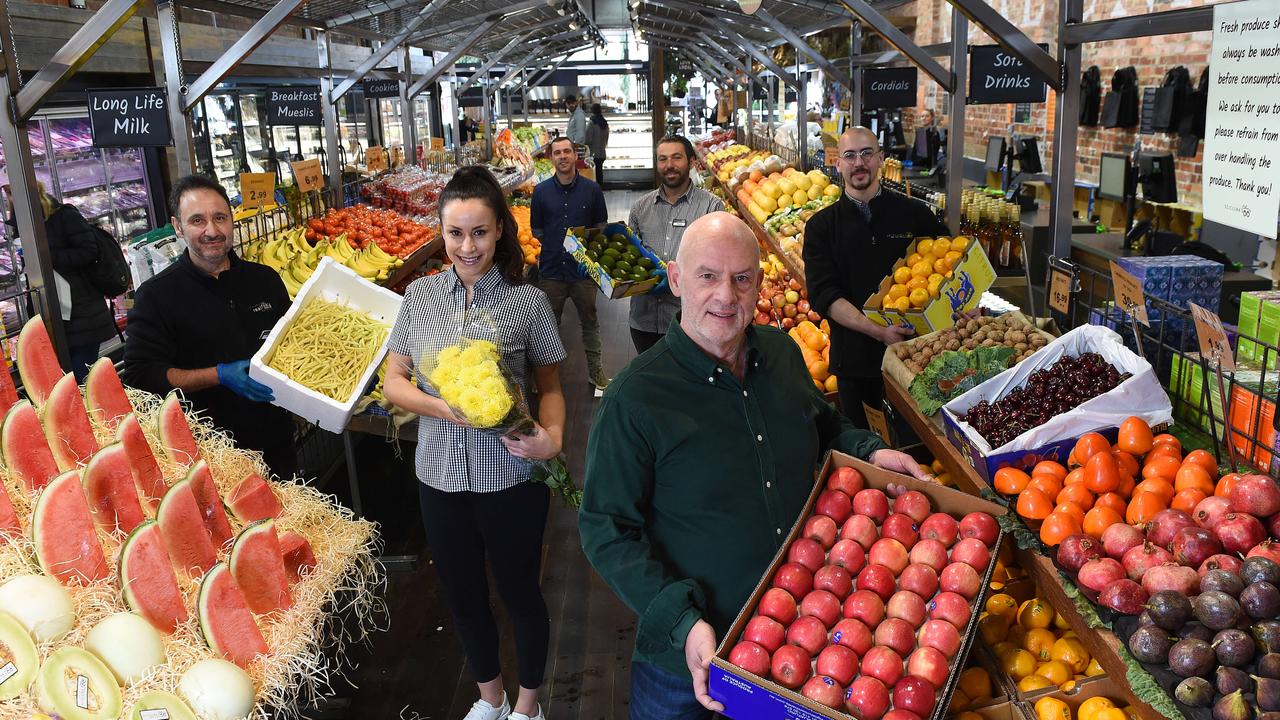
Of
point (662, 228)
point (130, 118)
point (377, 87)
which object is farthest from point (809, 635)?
point (377, 87)

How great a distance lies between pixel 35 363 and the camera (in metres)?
2.70

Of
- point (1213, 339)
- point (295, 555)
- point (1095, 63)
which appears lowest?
point (295, 555)

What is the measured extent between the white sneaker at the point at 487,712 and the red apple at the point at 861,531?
1.58m

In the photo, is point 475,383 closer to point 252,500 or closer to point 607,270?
point 252,500

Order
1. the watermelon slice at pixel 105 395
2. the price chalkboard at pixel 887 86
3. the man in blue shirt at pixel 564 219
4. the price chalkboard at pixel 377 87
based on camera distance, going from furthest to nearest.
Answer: the price chalkboard at pixel 377 87
the man in blue shirt at pixel 564 219
the price chalkboard at pixel 887 86
the watermelon slice at pixel 105 395

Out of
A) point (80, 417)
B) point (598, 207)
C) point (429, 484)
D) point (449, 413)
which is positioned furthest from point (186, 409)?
point (598, 207)

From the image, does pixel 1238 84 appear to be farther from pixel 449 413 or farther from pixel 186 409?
pixel 186 409

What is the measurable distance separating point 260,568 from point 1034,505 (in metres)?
1.77

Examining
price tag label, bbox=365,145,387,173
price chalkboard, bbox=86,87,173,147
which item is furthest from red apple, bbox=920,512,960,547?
price tag label, bbox=365,145,387,173

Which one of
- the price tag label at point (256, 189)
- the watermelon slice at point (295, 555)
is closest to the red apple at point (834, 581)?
the watermelon slice at point (295, 555)

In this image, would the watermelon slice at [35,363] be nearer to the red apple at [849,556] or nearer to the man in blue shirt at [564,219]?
the red apple at [849,556]

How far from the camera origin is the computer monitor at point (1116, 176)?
23.0 ft

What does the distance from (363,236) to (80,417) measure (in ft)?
13.7

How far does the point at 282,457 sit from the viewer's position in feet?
11.7
